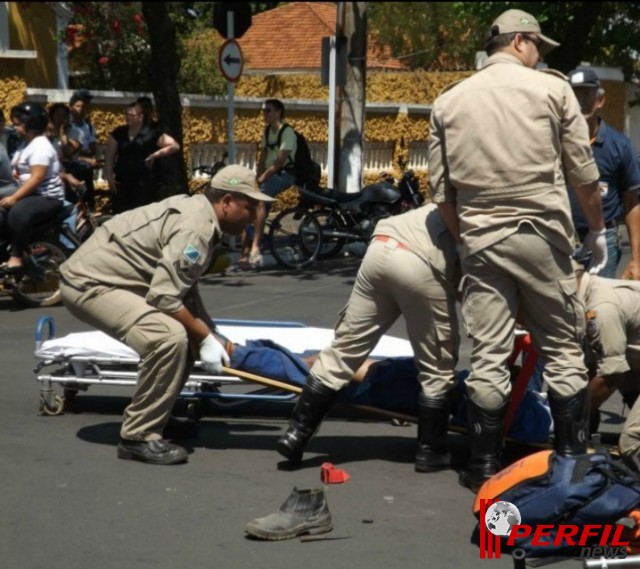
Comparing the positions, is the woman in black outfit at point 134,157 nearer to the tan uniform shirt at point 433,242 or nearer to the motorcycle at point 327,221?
the motorcycle at point 327,221

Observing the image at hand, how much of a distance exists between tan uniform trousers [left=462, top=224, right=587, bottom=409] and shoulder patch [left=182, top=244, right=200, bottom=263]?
1.35 metres

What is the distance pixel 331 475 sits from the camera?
250 inches

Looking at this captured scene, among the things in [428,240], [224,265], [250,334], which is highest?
[428,240]

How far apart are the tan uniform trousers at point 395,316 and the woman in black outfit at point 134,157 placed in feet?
28.2

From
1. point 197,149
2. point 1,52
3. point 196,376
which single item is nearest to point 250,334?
point 196,376

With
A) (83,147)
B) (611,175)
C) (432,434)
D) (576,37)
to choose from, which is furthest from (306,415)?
(576,37)

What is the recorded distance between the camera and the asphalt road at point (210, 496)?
5.33 meters

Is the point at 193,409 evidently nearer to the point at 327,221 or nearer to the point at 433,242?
the point at 433,242

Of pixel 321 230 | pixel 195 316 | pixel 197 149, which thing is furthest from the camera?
pixel 197 149

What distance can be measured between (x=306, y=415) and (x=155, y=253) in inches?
45.6

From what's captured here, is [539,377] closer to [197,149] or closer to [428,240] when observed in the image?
[428,240]

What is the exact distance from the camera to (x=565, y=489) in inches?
204

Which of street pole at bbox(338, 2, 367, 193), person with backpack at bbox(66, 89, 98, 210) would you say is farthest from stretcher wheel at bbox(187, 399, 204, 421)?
street pole at bbox(338, 2, 367, 193)

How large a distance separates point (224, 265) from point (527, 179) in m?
8.95
